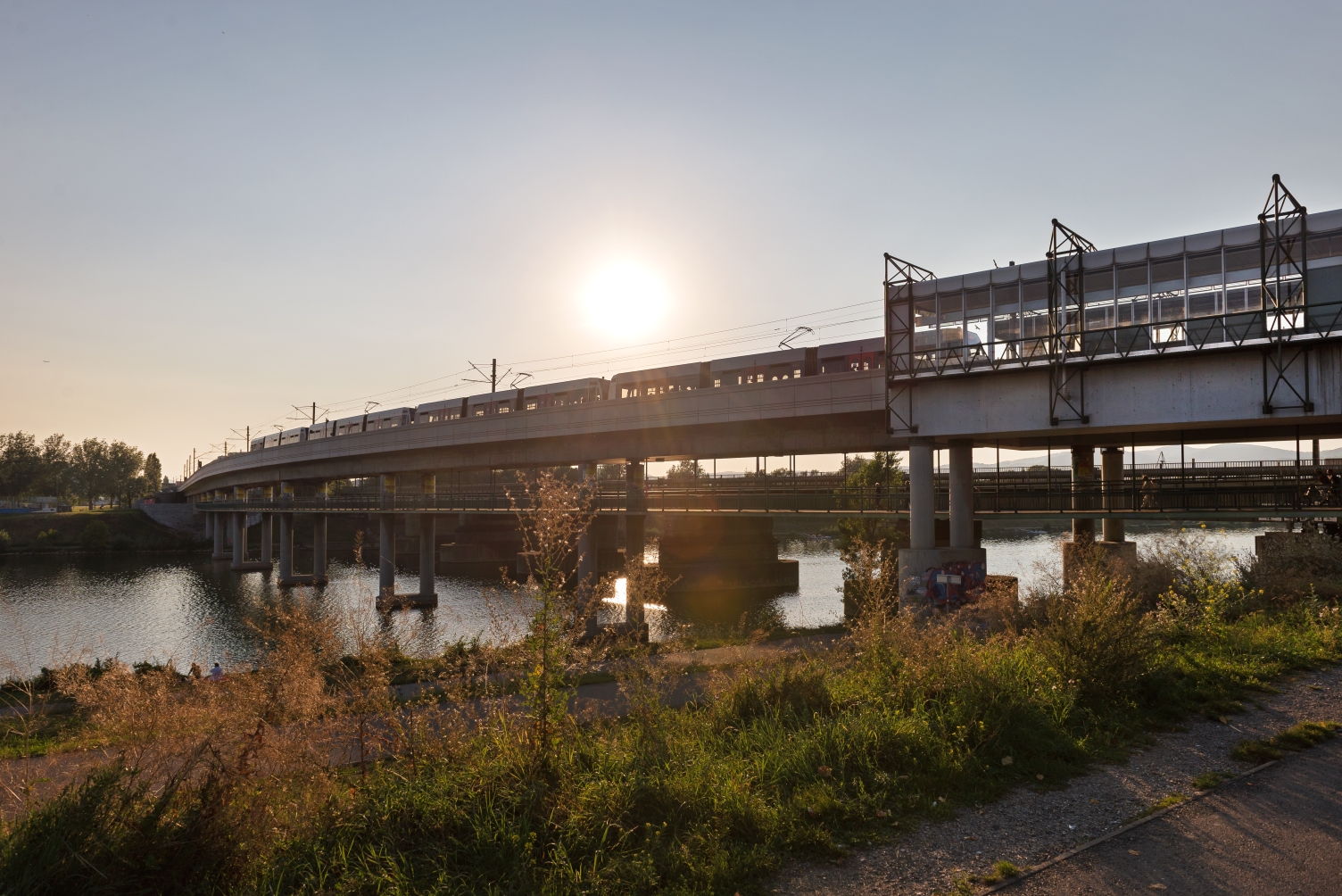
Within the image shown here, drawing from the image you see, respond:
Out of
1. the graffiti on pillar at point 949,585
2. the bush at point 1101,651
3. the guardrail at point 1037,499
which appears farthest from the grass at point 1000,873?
the graffiti on pillar at point 949,585

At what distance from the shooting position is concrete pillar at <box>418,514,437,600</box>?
49.7 m

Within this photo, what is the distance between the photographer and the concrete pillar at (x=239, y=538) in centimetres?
7125

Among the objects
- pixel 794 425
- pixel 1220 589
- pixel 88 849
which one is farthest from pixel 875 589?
pixel 794 425

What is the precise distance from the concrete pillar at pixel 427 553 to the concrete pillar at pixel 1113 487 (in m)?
37.5

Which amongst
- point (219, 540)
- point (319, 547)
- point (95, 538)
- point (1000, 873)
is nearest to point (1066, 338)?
point (1000, 873)

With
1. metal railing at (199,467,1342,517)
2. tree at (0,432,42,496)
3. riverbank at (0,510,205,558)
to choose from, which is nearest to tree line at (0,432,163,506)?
tree at (0,432,42,496)

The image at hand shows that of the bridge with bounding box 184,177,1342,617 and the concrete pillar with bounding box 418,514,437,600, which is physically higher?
the bridge with bounding box 184,177,1342,617

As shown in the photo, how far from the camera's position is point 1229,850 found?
5.59 m

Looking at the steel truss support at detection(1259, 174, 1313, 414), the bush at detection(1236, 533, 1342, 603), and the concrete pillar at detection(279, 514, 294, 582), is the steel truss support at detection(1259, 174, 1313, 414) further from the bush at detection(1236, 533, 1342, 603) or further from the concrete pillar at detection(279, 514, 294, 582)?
the concrete pillar at detection(279, 514, 294, 582)

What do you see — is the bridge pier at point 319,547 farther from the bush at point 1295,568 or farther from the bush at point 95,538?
the bush at point 1295,568

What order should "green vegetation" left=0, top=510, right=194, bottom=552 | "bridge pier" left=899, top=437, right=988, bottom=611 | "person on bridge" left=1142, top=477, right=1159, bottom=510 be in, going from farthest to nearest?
"green vegetation" left=0, top=510, right=194, bottom=552 → "person on bridge" left=1142, top=477, right=1159, bottom=510 → "bridge pier" left=899, top=437, right=988, bottom=611

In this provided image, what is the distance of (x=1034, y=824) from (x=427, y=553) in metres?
49.2

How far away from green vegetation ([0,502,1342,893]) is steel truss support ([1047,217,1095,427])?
53.7ft

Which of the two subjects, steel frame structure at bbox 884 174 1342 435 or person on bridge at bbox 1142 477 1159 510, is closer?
steel frame structure at bbox 884 174 1342 435
